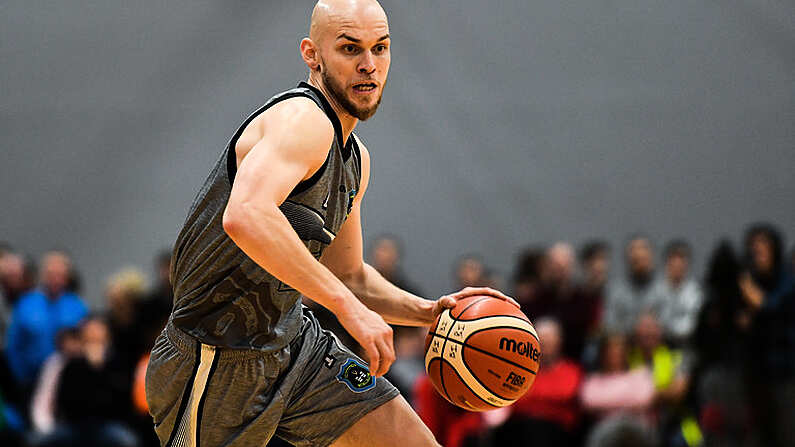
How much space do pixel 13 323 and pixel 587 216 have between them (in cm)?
615

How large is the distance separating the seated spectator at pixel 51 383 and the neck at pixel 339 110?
17.7ft

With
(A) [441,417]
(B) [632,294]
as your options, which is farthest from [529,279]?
(A) [441,417]

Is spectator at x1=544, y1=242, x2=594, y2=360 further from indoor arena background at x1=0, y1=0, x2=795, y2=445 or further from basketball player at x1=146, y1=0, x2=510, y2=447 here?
basketball player at x1=146, y1=0, x2=510, y2=447

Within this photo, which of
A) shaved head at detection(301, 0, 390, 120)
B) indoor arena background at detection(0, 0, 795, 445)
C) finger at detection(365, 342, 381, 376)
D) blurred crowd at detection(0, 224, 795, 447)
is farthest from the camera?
indoor arena background at detection(0, 0, 795, 445)

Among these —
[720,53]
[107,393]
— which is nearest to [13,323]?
[107,393]

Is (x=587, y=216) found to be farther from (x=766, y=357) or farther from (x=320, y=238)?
(x=320, y=238)

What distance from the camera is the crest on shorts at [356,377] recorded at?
378 cm

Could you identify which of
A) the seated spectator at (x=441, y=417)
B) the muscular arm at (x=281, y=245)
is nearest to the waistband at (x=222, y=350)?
the muscular arm at (x=281, y=245)

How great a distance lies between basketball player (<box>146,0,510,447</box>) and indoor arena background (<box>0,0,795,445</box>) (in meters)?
7.90

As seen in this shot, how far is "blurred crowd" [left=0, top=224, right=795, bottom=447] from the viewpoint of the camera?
25.5ft

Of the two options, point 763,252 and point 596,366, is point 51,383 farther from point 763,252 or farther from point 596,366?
point 763,252

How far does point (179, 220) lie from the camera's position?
12328 millimetres

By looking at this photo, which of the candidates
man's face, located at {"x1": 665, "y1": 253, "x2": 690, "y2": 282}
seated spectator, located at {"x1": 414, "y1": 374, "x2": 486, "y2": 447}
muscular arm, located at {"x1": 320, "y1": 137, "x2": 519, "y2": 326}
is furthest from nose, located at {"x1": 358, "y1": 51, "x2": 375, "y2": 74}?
man's face, located at {"x1": 665, "y1": 253, "x2": 690, "y2": 282}

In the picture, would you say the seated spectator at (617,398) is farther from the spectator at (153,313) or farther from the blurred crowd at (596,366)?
the spectator at (153,313)
